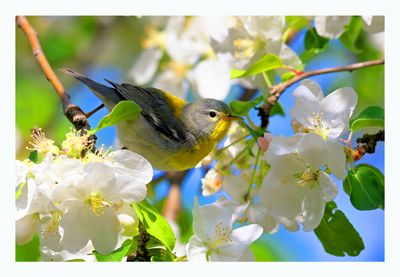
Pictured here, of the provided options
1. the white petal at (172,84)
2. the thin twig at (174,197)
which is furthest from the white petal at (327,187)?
the white petal at (172,84)

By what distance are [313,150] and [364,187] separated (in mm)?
198

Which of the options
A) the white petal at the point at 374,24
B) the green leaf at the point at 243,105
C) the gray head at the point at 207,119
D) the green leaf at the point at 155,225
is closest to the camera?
the green leaf at the point at 155,225

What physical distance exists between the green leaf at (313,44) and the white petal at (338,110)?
423 millimetres

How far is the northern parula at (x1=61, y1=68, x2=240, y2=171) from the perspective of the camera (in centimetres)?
183

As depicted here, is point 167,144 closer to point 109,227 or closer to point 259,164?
point 259,164

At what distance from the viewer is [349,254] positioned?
4.86 ft

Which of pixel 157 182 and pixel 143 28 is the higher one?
pixel 143 28

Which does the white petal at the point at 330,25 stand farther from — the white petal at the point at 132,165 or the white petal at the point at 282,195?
the white petal at the point at 132,165

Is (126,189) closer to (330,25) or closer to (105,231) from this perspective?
(105,231)

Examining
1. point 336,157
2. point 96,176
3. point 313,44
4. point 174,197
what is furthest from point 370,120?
point 174,197

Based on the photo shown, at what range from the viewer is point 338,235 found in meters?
1.46

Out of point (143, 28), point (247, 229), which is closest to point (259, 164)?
point (247, 229)

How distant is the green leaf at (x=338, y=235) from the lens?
1.45 m
